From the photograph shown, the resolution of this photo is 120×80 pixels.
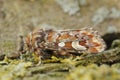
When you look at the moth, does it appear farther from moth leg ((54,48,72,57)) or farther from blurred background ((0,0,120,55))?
blurred background ((0,0,120,55))

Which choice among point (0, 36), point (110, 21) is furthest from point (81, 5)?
point (0, 36)

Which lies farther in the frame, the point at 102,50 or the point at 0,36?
the point at 0,36

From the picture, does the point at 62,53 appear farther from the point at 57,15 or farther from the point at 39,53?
the point at 57,15

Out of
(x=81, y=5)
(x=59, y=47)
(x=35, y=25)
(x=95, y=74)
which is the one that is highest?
(x=81, y=5)

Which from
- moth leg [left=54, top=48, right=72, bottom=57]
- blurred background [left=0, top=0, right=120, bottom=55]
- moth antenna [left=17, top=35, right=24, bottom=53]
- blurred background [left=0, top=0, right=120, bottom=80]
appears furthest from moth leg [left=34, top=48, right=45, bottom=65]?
blurred background [left=0, top=0, right=120, bottom=55]

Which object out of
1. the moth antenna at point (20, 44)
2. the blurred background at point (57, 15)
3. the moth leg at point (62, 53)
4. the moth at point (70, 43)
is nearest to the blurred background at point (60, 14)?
the blurred background at point (57, 15)

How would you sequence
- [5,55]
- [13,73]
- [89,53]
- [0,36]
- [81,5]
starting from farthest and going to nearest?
[81,5], [0,36], [5,55], [89,53], [13,73]

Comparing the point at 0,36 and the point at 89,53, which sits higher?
the point at 0,36

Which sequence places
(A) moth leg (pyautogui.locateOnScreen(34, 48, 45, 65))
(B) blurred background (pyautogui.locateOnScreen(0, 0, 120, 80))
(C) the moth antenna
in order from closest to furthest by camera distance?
(A) moth leg (pyautogui.locateOnScreen(34, 48, 45, 65)), (C) the moth antenna, (B) blurred background (pyautogui.locateOnScreen(0, 0, 120, 80))

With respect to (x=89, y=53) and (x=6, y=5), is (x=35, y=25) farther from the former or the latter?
(x=89, y=53)
